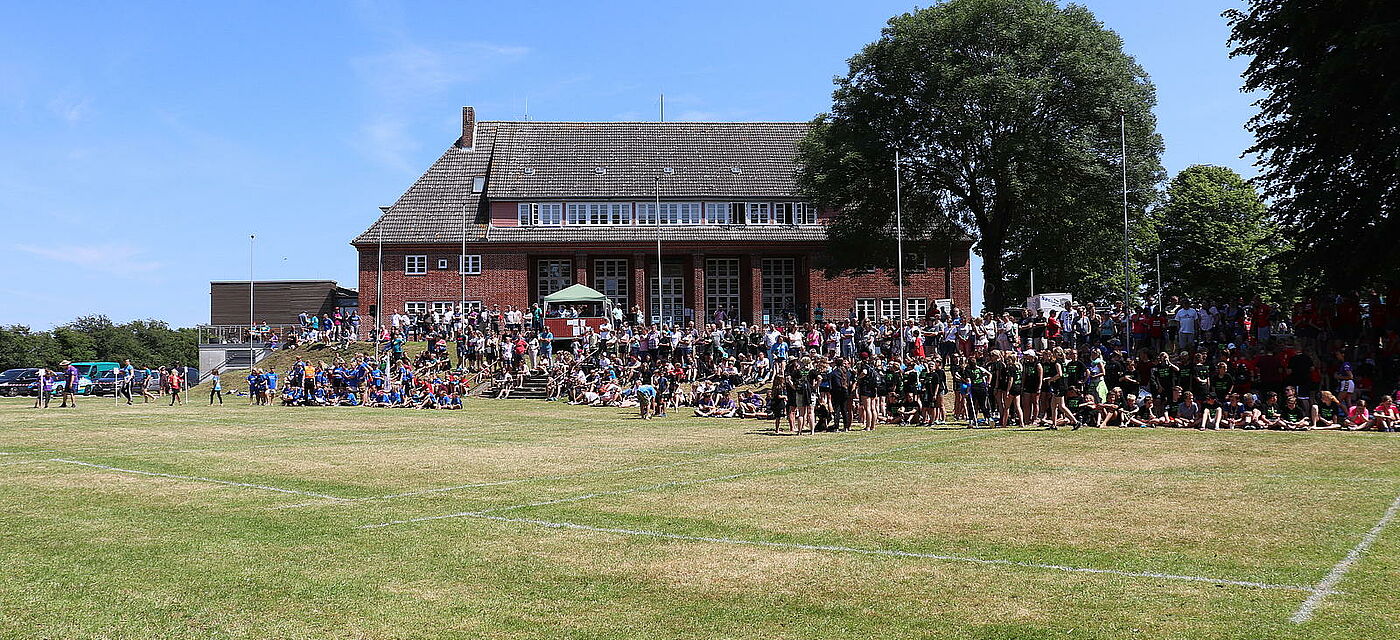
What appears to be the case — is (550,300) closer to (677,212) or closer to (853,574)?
(677,212)

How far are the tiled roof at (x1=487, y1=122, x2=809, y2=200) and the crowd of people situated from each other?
23.7m

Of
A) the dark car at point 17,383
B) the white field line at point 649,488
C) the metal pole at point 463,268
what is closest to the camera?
the white field line at point 649,488

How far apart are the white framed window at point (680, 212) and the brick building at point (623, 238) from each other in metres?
0.07

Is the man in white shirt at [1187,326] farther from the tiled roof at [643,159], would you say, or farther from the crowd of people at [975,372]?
the tiled roof at [643,159]

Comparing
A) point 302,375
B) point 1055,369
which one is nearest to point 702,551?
point 1055,369

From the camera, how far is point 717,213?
63.0 meters

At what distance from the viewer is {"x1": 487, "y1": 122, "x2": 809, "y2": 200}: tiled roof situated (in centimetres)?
6291

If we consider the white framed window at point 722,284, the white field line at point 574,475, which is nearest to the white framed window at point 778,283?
the white framed window at point 722,284

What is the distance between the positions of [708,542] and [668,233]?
174ft

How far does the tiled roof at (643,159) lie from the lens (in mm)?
62906

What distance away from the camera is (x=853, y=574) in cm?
796

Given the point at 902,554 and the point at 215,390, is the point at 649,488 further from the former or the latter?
the point at 215,390

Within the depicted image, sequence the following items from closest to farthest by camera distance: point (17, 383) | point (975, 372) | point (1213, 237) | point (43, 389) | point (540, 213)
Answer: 1. point (975, 372)
2. point (43, 389)
3. point (17, 383)
4. point (1213, 237)
5. point (540, 213)

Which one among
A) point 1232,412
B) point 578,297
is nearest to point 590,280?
point 578,297
